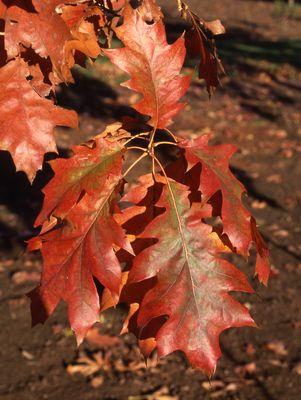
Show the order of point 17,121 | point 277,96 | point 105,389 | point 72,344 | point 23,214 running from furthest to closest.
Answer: point 277,96
point 23,214
point 72,344
point 105,389
point 17,121

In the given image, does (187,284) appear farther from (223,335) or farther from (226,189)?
(223,335)

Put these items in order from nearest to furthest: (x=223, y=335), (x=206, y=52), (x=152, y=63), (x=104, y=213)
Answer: (x=104, y=213)
(x=152, y=63)
(x=206, y=52)
(x=223, y=335)

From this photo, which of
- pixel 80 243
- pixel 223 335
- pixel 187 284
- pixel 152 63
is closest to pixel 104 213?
pixel 80 243

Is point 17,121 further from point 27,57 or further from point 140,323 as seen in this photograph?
point 140,323

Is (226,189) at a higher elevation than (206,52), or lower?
lower

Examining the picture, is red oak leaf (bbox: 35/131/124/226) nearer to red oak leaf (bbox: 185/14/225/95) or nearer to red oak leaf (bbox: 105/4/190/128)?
red oak leaf (bbox: 105/4/190/128)

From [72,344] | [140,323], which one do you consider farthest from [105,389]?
[140,323]
